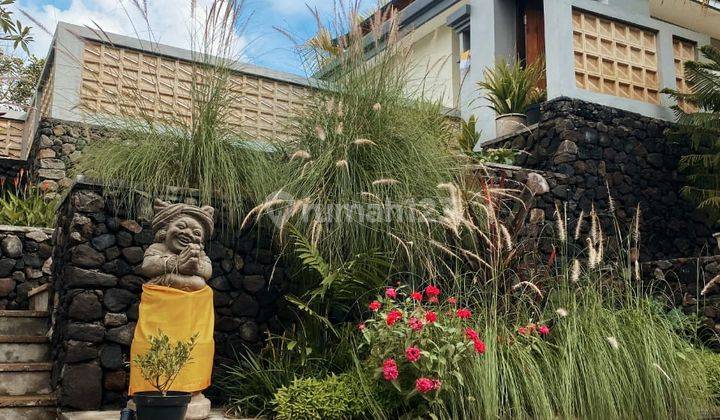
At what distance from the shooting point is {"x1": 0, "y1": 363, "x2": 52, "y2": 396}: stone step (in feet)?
14.1

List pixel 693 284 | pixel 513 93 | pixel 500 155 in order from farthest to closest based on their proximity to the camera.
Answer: pixel 513 93, pixel 500 155, pixel 693 284

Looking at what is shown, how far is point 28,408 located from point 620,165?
5946mm

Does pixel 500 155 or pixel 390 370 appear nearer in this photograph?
pixel 390 370

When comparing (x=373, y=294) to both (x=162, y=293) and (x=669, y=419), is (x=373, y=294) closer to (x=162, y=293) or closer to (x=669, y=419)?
(x=162, y=293)

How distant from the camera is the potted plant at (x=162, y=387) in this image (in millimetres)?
3205

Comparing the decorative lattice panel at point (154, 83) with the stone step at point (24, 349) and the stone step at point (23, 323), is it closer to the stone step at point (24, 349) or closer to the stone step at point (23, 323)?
the stone step at point (23, 323)

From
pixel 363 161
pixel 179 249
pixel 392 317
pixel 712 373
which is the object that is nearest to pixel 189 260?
pixel 179 249

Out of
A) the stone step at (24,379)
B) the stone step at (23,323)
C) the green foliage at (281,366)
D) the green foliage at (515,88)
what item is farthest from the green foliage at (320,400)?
the green foliage at (515,88)

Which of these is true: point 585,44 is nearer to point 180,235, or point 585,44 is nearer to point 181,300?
point 180,235

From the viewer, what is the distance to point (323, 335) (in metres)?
4.49

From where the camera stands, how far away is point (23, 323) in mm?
5066

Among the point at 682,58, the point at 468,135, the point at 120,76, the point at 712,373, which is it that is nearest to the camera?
the point at 712,373

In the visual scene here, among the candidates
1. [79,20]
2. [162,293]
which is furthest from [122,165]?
[79,20]

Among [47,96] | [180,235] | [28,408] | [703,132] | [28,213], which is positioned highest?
[47,96]
